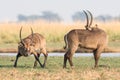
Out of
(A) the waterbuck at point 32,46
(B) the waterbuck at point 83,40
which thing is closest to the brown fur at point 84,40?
(B) the waterbuck at point 83,40

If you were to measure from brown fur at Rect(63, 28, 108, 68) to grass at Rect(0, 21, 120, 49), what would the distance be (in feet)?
30.2

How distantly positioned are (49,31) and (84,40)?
521 inches

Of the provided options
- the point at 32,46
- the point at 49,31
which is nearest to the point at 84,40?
the point at 32,46

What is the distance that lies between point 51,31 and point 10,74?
14.9m

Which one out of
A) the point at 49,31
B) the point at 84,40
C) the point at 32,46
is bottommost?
the point at 49,31

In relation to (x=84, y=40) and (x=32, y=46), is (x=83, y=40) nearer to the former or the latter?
(x=84, y=40)

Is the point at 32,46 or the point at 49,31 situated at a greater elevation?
the point at 32,46

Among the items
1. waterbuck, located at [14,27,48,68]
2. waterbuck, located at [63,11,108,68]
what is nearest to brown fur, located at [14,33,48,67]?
waterbuck, located at [14,27,48,68]

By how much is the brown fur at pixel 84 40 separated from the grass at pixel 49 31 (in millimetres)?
9193

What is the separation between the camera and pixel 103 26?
1126 inches

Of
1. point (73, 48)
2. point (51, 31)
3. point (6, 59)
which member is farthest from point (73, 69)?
point (51, 31)

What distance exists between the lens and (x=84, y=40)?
14.2 meters

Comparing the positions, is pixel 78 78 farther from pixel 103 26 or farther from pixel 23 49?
pixel 103 26

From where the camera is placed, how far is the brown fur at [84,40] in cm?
1407
